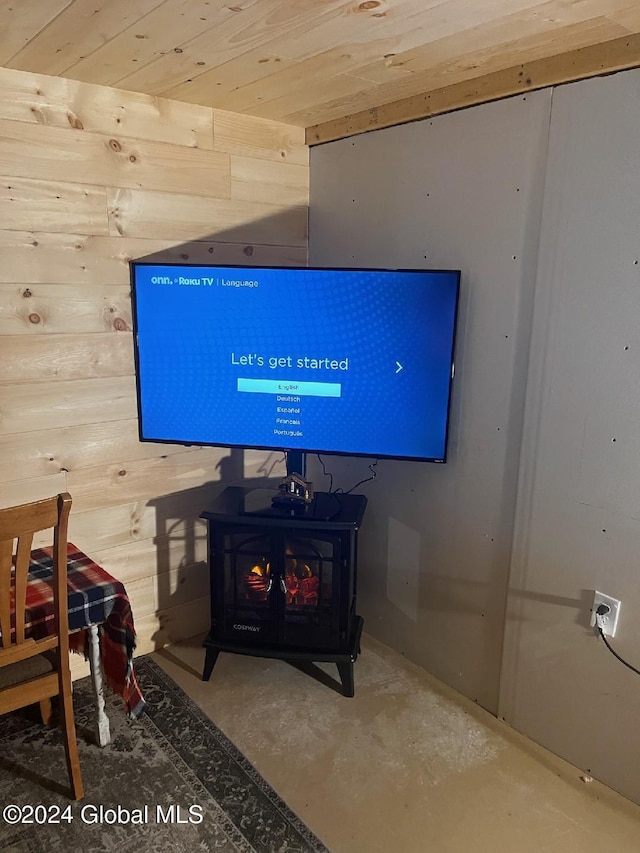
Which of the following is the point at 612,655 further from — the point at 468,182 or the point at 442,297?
the point at 468,182

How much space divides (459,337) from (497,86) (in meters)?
0.82

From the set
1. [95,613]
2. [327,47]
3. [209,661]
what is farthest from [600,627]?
[327,47]

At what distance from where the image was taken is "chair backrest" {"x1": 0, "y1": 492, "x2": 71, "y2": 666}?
5.62 feet

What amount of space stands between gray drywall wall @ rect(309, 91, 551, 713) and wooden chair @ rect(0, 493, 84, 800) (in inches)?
53.4

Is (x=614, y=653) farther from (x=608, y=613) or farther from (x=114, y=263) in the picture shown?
(x=114, y=263)

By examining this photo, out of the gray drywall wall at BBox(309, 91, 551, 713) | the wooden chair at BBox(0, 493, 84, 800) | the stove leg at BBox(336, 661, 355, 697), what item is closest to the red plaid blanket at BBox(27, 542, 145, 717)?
the wooden chair at BBox(0, 493, 84, 800)

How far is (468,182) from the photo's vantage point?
2271 mm

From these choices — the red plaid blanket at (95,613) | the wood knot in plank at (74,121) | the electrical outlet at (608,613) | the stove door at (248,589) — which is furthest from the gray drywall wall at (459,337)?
the red plaid blanket at (95,613)

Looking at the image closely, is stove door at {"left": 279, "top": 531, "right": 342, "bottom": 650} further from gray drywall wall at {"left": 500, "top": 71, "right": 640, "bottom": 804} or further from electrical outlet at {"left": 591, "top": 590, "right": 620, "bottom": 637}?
electrical outlet at {"left": 591, "top": 590, "right": 620, "bottom": 637}

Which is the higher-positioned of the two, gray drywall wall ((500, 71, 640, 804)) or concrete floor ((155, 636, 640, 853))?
gray drywall wall ((500, 71, 640, 804))

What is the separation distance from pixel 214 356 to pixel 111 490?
2.23ft

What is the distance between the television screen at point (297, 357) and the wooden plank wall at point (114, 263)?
6.4 inches

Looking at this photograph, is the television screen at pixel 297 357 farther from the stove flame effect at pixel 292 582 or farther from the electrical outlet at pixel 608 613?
the electrical outlet at pixel 608 613

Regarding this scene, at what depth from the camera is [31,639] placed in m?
1.87
